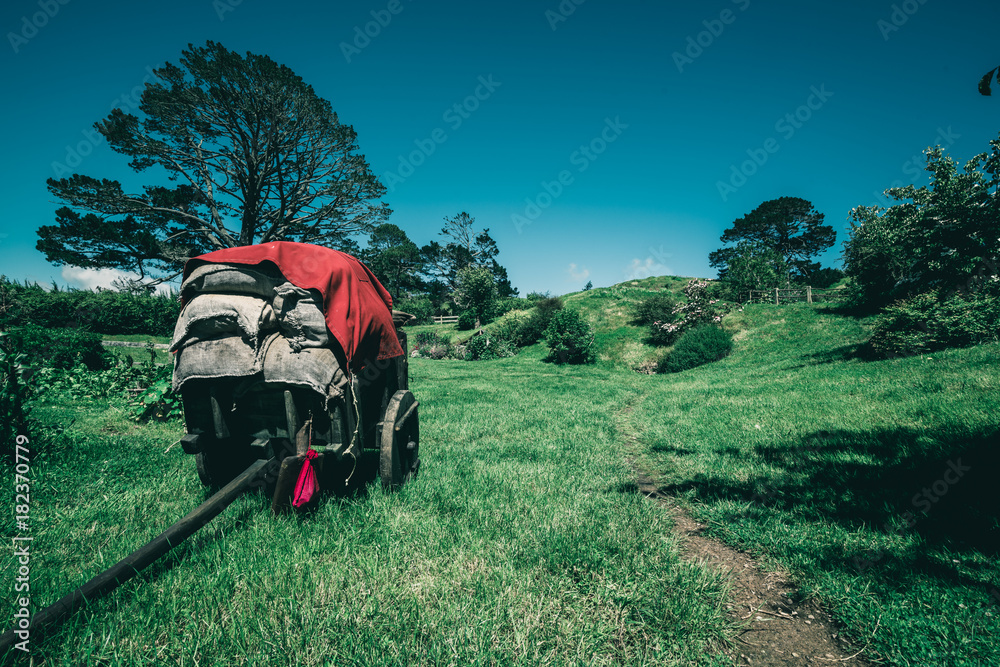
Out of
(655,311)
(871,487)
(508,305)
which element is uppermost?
(508,305)

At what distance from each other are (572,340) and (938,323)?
12.6 m

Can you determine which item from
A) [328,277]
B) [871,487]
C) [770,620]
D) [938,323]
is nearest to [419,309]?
[938,323]

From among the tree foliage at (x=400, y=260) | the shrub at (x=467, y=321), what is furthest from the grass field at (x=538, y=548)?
the tree foliage at (x=400, y=260)

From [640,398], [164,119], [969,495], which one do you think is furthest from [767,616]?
[164,119]

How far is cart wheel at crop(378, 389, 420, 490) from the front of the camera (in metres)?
3.56

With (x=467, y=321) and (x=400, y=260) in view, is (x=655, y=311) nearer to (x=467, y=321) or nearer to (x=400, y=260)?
(x=467, y=321)

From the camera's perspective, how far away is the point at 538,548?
9.49 ft

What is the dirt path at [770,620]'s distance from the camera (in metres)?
2.15

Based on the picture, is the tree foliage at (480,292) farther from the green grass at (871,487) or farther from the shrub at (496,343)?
the green grass at (871,487)

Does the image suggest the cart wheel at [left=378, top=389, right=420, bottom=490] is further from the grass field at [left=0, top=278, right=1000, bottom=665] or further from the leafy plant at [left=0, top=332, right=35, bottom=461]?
the leafy plant at [left=0, top=332, right=35, bottom=461]

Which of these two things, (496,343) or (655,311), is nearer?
(655,311)

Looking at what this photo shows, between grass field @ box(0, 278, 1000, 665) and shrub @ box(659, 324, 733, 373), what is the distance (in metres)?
11.6

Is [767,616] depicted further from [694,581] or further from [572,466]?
[572,466]

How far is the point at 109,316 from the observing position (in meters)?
24.6
